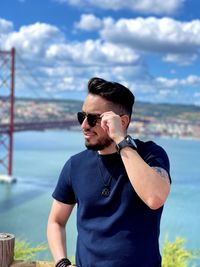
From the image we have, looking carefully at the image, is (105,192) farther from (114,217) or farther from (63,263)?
(63,263)

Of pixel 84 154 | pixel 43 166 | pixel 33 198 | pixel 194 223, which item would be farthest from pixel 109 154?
pixel 43 166

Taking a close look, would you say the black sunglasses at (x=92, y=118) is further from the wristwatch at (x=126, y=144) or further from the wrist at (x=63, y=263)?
the wrist at (x=63, y=263)

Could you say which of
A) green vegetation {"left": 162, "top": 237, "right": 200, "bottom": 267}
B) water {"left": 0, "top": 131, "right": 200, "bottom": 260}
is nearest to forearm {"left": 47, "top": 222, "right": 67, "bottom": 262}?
green vegetation {"left": 162, "top": 237, "right": 200, "bottom": 267}

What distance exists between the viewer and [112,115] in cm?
98

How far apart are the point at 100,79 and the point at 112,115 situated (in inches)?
3.6

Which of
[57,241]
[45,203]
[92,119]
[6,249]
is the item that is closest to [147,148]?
[92,119]

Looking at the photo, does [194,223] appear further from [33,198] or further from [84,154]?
[84,154]

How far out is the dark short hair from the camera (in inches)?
39.4

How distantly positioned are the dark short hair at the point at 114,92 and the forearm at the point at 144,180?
11cm

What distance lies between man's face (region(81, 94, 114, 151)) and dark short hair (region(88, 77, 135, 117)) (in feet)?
0.04

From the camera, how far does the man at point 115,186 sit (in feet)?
3.11

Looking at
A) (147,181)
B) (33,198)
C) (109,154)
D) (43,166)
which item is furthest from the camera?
(43,166)

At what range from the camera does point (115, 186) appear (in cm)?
99

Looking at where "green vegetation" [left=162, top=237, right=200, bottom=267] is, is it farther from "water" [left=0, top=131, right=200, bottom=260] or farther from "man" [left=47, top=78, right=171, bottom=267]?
"water" [left=0, top=131, right=200, bottom=260]
